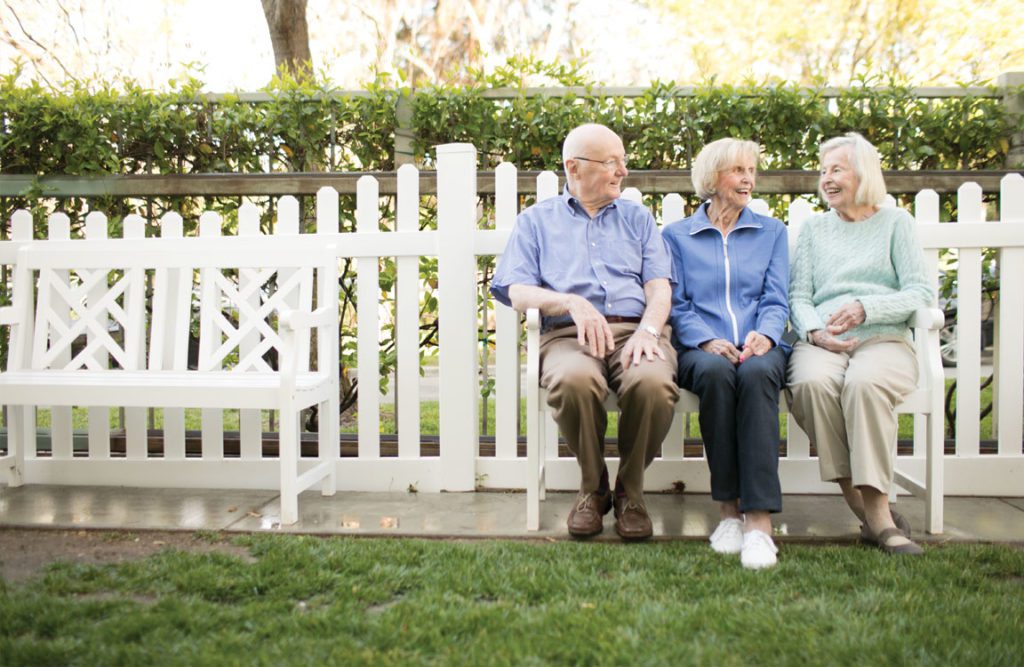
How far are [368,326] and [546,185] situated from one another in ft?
3.40

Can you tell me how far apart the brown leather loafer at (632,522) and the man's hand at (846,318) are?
99cm

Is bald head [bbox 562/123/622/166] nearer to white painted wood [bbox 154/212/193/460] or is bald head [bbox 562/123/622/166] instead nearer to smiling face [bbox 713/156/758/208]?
smiling face [bbox 713/156/758/208]

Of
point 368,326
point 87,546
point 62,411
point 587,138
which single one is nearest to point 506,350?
point 368,326

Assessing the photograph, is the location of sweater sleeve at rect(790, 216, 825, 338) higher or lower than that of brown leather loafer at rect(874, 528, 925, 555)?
higher

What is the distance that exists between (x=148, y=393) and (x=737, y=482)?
236 cm

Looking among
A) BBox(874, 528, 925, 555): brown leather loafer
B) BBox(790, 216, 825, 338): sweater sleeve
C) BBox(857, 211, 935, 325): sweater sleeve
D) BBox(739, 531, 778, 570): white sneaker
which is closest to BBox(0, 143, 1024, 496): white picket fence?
BBox(790, 216, 825, 338): sweater sleeve

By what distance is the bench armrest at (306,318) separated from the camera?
128 inches

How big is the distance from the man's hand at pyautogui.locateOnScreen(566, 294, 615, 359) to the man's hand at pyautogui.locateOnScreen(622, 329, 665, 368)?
77 millimetres

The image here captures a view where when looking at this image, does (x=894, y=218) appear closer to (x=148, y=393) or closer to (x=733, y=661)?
(x=733, y=661)

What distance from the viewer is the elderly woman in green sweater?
9.59ft

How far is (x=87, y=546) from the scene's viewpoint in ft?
9.90

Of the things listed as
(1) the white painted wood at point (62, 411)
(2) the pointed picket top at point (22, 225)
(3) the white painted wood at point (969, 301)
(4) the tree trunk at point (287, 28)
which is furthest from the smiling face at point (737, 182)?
(4) the tree trunk at point (287, 28)

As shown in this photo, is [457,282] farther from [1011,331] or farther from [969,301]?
[1011,331]

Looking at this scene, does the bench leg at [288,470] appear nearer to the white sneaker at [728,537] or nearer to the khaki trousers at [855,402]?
the white sneaker at [728,537]
